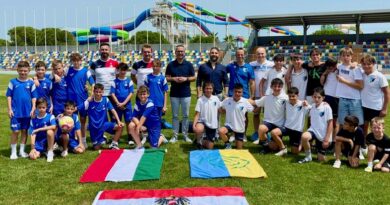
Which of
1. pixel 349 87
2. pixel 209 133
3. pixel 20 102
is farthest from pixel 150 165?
pixel 349 87

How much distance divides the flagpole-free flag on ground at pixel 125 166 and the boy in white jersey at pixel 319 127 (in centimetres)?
241

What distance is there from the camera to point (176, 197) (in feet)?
14.6

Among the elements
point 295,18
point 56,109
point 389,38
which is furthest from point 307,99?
point 389,38

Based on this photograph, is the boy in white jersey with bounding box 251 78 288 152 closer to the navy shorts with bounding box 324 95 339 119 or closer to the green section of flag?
the navy shorts with bounding box 324 95 339 119

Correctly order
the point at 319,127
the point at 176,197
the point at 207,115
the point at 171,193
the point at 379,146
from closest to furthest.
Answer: the point at 176,197, the point at 171,193, the point at 379,146, the point at 319,127, the point at 207,115

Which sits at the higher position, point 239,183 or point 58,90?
point 58,90

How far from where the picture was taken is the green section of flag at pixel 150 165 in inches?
213

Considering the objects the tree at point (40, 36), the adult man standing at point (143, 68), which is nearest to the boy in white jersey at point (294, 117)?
the adult man standing at point (143, 68)

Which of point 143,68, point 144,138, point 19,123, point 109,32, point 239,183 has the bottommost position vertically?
point 239,183

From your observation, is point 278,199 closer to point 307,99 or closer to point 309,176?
point 309,176

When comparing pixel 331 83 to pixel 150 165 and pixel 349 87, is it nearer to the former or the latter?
pixel 349 87

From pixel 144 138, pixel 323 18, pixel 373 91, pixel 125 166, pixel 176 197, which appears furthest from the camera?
pixel 323 18

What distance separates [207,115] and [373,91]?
114 inches

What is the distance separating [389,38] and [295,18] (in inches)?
473
